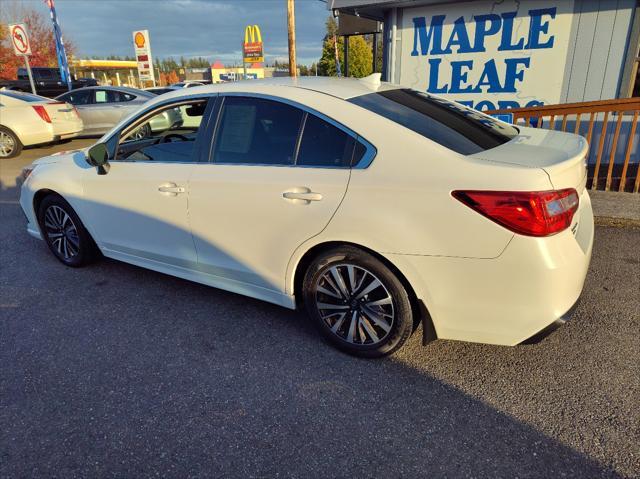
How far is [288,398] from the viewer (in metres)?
2.55

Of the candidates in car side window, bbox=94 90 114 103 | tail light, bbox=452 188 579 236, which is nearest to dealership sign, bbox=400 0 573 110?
tail light, bbox=452 188 579 236

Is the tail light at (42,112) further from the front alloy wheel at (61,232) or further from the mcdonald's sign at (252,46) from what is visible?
the mcdonald's sign at (252,46)

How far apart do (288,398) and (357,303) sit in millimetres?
678

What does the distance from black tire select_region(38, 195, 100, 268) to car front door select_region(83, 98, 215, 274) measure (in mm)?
261

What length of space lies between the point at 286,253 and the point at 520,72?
632 cm

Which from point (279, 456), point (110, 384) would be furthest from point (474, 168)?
point (110, 384)

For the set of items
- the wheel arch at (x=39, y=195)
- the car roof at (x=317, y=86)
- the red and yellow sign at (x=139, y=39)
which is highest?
the red and yellow sign at (x=139, y=39)

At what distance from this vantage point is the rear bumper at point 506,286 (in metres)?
2.24

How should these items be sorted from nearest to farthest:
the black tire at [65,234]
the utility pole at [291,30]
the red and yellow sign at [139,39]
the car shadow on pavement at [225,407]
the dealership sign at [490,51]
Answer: the car shadow on pavement at [225,407] → the black tire at [65,234] → the dealership sign at [490,51] → the utility pole at [291,30] → the red and yellow sign at [139,39]

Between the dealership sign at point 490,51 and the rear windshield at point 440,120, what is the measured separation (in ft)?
15.7

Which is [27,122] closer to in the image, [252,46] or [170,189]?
[170,189]

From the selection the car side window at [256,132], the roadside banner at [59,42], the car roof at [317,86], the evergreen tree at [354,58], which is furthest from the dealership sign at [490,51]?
the evergreen tree at [354,58]

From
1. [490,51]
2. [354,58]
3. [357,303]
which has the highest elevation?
[354,58]

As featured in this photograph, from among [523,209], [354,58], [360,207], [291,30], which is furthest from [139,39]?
[523,209]
